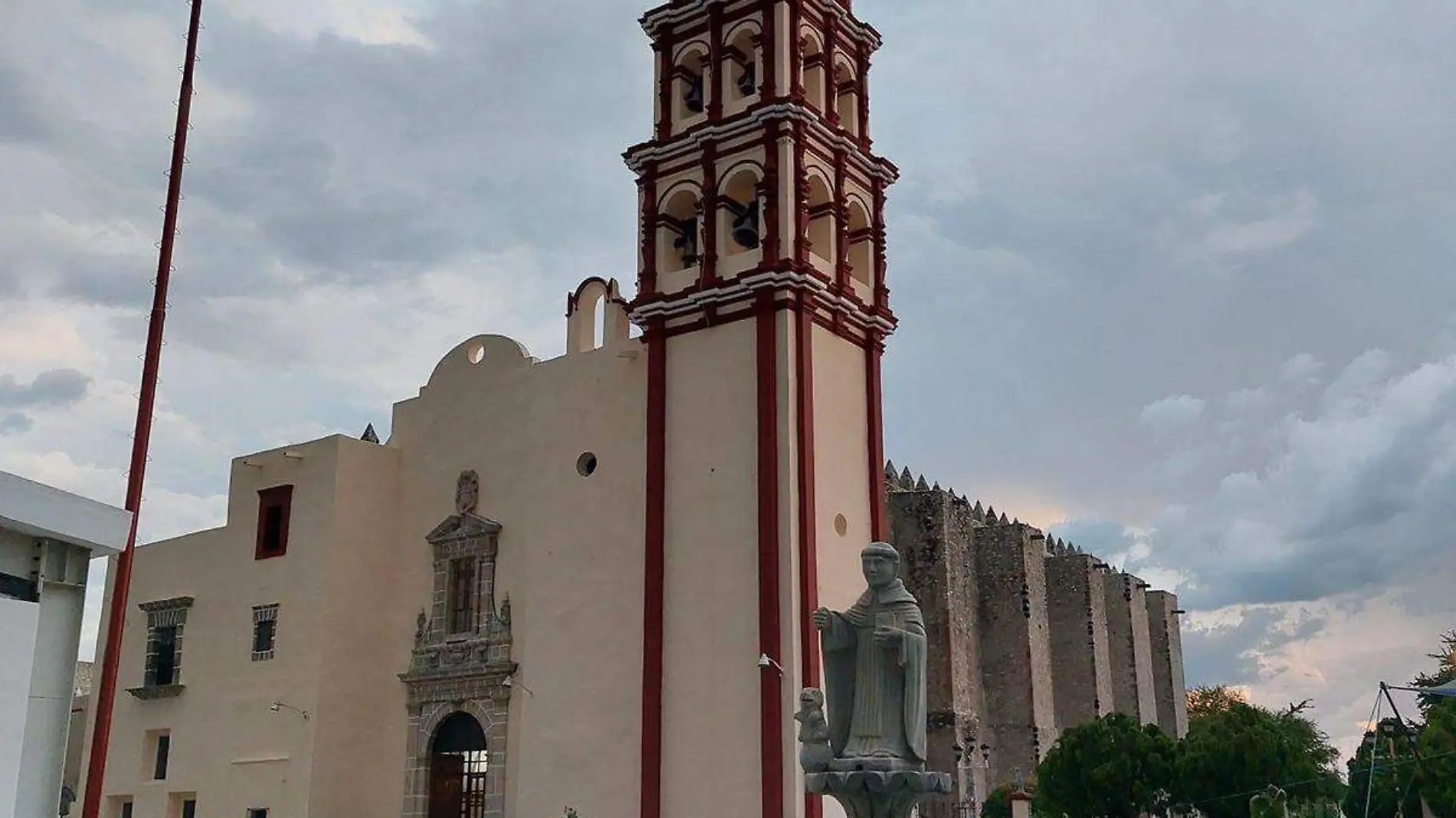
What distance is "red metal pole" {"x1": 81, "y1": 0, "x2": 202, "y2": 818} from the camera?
12.0 m

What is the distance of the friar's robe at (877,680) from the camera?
928 centimetres

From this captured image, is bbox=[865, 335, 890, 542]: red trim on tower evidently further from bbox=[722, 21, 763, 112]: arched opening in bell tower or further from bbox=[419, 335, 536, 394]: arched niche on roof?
bbox=[419, 335, 536, 394]: arched niche on roof

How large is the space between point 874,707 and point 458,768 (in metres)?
13.0

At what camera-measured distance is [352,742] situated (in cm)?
2127

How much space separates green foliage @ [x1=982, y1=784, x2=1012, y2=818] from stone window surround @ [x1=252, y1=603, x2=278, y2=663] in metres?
16.3

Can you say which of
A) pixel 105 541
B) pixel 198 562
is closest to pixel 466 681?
pixel 198 562

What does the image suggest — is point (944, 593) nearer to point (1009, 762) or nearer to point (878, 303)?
point (1009, 762)

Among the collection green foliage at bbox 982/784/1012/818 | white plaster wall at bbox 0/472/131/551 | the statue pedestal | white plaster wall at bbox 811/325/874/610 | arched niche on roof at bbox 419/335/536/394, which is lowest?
the statue pedestal

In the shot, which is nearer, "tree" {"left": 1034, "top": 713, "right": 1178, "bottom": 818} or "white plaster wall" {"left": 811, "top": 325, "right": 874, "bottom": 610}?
"white plaster wall" {"left": 811, "top": 325, "right": 874, "bottom": 610}

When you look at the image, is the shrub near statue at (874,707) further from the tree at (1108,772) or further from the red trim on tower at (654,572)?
the tree at (1108,772)

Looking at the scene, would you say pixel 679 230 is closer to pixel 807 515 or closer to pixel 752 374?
pixel 752 374

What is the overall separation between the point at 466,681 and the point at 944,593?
16051 millimetres

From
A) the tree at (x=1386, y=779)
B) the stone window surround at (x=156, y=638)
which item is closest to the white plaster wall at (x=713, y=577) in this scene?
the stone window surround at (x=156, y=638)

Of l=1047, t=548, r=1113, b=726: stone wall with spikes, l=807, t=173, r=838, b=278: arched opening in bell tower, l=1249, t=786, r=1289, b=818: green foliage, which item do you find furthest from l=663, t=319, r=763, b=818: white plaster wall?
l=1047, t=548, r=1113, b=726: stone wall with spikes
